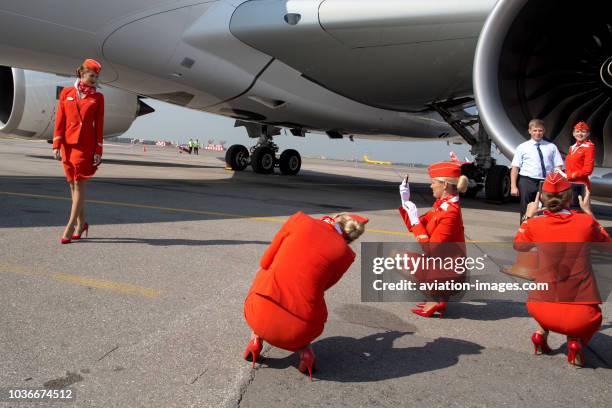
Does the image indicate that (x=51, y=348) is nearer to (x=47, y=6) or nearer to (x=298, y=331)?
(x=298, y=331)

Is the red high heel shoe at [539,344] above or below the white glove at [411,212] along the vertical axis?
below

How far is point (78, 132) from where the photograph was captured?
4.58 metres

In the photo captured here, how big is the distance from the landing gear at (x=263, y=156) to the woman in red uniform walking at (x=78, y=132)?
11.0 m

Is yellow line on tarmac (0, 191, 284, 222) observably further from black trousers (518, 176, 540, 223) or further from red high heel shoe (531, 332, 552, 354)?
red high heel shoe (531, 332, 552, 354)

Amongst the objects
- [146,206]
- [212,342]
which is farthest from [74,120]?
[212,342]

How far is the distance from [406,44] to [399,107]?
342 cm

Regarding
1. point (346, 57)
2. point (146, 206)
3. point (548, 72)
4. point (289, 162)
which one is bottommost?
point (146, 206)

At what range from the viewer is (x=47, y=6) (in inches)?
283

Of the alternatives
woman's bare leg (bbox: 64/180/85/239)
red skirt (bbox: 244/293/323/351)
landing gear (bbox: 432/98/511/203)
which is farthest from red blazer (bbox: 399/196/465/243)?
landing gear (bbox: 432/98/511/203)

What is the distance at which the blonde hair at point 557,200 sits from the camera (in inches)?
105

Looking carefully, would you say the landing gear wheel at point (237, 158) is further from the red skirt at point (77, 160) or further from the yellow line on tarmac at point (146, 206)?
the red skirt at point (77, 160)

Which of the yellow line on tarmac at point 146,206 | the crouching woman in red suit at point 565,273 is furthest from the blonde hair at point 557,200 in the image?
the yellow line on tarmac at point 146,206

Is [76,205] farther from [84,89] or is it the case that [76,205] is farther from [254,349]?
[254,349]

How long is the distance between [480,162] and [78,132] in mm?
9840
